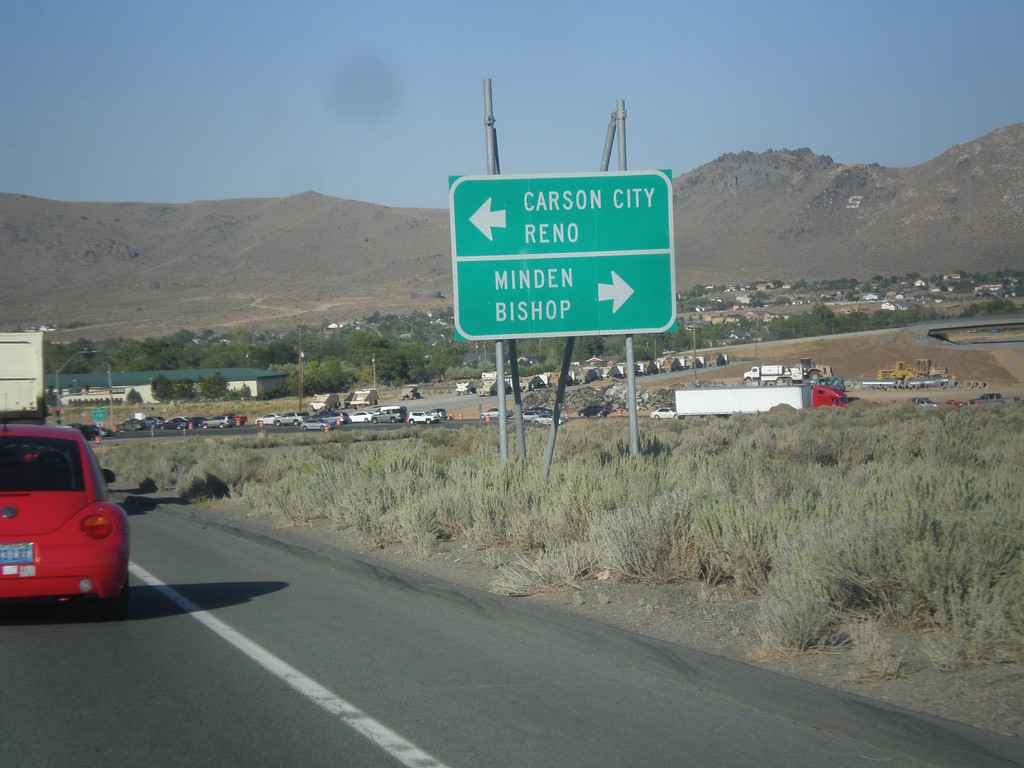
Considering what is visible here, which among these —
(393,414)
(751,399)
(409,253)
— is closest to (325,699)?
(751,399)

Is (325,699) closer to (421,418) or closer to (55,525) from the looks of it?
(55,525)

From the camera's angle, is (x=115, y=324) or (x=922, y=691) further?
(x=115, y=324)

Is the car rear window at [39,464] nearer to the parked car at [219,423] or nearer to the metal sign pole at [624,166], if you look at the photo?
the metal sign pole at [624,166]

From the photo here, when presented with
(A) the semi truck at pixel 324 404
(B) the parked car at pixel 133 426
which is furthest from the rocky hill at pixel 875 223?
(B) the parked car at pixel 133 426

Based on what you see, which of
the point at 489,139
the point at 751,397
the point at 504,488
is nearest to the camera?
the point at 504,488

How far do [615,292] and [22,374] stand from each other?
15.0 metres

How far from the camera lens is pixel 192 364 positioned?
11506 centimetres

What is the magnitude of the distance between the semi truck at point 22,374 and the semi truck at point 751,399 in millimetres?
35198

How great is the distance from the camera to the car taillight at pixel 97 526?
8.52 metres

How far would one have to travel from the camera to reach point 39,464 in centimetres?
882

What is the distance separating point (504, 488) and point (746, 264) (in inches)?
6463

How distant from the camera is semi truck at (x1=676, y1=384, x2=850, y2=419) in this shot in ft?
172

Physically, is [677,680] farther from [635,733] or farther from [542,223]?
[542,223]

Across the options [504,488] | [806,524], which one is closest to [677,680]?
[806,524]
